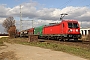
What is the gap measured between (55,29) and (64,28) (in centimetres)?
479

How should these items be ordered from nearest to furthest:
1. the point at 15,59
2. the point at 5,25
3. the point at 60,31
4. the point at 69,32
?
the point at 15,59
the point at 69,32
the point at 60,31
the point at 5,25

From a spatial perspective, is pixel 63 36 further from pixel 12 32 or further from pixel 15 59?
pixel 12 32

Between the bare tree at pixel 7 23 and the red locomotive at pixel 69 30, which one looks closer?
the red locomotive at pixel 69 30

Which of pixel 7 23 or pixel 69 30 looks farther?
pixel 7 23

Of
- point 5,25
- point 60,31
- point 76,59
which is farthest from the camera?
point 5,25

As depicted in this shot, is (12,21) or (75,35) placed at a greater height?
(12,21)

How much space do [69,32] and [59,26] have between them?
3674 mm

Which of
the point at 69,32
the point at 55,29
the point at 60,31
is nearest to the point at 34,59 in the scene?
the point at 69,32

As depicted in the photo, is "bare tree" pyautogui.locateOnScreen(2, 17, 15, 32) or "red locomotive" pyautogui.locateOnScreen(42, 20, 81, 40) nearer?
"red locomotive" pyautogui.locateOnScreen(42, 20, 81, 40)

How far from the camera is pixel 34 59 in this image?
14.0m

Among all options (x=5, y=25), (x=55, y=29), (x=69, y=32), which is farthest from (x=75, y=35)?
(x=5, y=25)

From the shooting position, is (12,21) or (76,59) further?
→ (12,21)

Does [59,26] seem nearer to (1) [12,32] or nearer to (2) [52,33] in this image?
(2) [52,33]

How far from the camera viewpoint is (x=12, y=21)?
10319 centimetres
